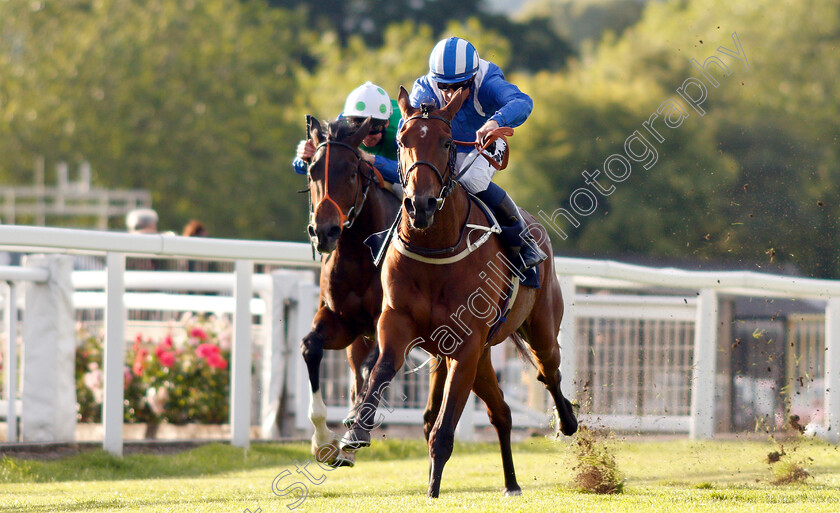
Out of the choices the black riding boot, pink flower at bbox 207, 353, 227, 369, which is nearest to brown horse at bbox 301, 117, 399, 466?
the black riding boot

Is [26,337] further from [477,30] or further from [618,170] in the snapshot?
[477,30]

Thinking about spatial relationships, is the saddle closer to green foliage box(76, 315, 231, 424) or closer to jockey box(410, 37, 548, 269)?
jockey box(410, 37, 548, 269)

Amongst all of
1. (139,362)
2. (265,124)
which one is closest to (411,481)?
(139,362)

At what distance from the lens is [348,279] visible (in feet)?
19.8

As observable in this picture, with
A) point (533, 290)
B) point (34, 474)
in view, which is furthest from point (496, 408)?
point (34, 474)

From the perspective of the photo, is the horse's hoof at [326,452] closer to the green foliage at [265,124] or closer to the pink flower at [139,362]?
the pink flower at [139,362]

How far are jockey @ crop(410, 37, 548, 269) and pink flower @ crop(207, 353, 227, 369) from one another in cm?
367

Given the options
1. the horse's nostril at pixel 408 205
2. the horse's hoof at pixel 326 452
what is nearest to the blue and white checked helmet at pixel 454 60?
the horse's nostril at pixel 408 205

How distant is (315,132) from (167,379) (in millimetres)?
3562

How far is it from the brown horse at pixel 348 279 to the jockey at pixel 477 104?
17.8 inches

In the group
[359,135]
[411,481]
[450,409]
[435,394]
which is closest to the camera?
[450,409]

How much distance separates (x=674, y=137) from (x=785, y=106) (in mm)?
7797

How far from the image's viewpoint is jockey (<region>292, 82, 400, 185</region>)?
20.6 ft

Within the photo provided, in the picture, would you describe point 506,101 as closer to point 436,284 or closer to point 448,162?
point 448,162
